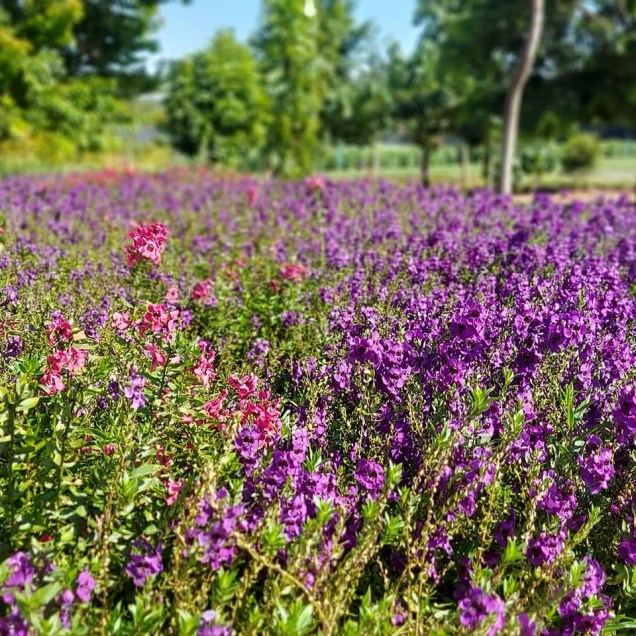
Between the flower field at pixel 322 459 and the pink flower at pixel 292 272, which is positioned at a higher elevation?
the pink flower at pixel 292 272

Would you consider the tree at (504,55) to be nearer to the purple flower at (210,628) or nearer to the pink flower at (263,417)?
the pink flower at (263,417)

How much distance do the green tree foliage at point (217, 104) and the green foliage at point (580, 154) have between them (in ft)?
44.2

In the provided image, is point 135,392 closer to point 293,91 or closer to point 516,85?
point 516,85

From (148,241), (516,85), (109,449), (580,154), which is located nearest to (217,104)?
(516,85)

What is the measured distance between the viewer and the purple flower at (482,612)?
1.88 m

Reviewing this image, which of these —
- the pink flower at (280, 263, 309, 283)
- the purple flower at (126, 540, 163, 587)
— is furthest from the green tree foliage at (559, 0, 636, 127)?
the purple flower at (126, 540, 163, 587)

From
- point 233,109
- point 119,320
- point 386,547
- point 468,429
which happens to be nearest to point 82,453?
point 119,320

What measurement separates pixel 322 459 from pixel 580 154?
29339 mm

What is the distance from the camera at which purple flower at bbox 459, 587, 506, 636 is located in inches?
74.0

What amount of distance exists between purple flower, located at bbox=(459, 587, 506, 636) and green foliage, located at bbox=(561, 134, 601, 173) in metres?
29.8

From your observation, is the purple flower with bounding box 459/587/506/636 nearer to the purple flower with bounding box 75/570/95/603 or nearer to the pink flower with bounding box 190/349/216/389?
the purple flower with bounding box 75/570/95/603

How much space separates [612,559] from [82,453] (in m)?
2.04

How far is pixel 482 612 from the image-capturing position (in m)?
1.89

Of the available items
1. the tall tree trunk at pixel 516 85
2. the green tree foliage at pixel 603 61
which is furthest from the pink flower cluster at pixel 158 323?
the green tree foliage at pixel 603 61
